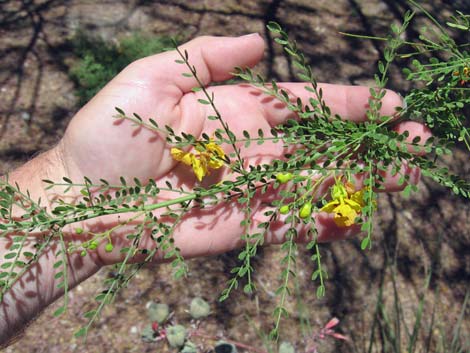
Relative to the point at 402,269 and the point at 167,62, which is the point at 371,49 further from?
the point at 167,62

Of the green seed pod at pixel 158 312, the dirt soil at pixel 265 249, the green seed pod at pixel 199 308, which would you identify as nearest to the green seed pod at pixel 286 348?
the dirt soil at pixel 265 249

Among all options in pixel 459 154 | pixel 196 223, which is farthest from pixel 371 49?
pixel 196 223

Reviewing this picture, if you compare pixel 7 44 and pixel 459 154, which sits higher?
pixel 7 44

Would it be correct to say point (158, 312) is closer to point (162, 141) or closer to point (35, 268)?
point (35, 268)

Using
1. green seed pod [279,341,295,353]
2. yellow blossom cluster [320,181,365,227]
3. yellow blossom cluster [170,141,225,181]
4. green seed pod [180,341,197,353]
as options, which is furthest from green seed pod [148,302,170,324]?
yellow blossom cluster [320,181,365,227]

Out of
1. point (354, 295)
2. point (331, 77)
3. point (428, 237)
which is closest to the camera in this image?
point (354, 295)

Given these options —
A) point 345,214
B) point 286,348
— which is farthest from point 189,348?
point 345,214
